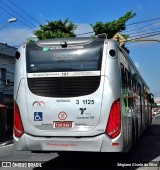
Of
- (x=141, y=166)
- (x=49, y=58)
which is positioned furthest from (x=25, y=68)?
(x=141, y=166)

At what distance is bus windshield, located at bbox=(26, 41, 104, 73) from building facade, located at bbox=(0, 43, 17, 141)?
26563 millimetres

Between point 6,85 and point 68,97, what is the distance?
93.6 ft

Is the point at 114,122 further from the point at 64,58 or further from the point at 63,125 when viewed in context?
the point at 64,58

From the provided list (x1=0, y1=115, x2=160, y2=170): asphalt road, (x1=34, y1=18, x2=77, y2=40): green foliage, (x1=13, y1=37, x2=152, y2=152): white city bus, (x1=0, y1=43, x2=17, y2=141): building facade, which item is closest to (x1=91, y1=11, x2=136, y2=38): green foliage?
(x1=34, y1=18, x2=77, y2=40): green foliage

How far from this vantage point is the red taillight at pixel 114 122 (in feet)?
31.9

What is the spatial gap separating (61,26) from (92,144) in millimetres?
30431

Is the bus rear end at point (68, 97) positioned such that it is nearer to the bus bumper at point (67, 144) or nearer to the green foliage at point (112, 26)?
the bus bumper at point (67, 144)

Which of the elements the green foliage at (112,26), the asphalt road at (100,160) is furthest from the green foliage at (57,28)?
the asphalt road at (100,160)

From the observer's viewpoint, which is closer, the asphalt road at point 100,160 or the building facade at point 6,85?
the asphalt road at point 100,160

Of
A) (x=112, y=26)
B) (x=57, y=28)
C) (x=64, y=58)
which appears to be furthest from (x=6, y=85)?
(x=64, y=58)

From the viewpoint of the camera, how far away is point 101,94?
9828 millimetres

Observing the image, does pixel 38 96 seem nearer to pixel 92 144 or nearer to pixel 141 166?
pixel 92 144

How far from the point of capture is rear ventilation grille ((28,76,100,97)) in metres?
9.95

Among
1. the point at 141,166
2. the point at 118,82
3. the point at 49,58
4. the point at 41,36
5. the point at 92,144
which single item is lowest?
the point at 141,166
